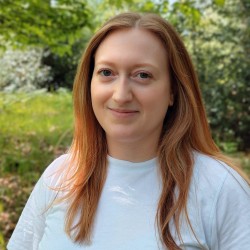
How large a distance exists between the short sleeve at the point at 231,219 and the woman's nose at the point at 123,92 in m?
0.37

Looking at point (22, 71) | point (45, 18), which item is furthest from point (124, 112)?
point (22, 71)

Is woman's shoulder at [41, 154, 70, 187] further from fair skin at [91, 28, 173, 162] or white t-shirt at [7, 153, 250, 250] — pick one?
fair skin at [91, 28, 173, 162]

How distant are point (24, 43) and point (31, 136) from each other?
7.81 feet

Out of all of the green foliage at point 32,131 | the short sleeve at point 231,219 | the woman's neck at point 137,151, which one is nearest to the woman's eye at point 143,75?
the woman's neck at point 137,151

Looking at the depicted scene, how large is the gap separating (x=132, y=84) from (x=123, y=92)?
0.04 metres

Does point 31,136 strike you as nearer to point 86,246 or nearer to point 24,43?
point 24,43

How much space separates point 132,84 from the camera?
143cm

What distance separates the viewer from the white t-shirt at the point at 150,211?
4.49 feet

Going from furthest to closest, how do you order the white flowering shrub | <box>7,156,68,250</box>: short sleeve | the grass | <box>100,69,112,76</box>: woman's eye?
the white flowering shrub → the grass → <box>7,156,68,250</box>: short sleeve → <box>100,69,112,76</box>: woman's eye

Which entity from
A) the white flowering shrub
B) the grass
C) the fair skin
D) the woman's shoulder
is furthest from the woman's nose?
the white flowering shrub

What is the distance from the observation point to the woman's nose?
55.7 inches

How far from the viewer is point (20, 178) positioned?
5.55m

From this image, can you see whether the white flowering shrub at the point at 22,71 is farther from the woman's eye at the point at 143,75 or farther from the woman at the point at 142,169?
the woman's eye at the point at 143,75

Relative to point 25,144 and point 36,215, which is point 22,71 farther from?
point 36,215
